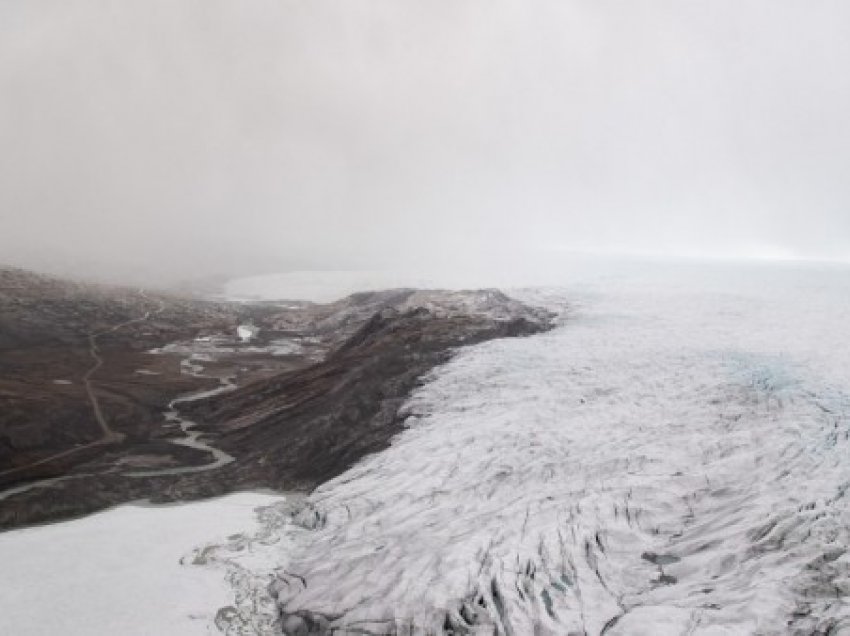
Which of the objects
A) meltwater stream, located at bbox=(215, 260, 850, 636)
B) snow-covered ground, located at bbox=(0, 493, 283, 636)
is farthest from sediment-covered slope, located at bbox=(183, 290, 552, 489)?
snow-covered ground, located at bbox=(0, 493, 283, 636)

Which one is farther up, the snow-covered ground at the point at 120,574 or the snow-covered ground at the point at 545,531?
the snow-covered ground at the point at 545,531

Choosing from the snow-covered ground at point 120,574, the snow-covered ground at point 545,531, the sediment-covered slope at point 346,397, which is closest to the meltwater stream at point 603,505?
the snow-covered ground at point 545,531

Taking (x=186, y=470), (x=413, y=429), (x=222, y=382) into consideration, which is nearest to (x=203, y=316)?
(x=222, y=382)

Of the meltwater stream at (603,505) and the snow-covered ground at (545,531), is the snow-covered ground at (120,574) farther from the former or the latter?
the meltwater stream at (603,505)

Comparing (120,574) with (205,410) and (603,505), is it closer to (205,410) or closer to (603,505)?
(603,505)

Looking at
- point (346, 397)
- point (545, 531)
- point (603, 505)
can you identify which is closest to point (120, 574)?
point (545, 531)

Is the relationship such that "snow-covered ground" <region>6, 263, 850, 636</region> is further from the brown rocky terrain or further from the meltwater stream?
the brown rocky terrain
